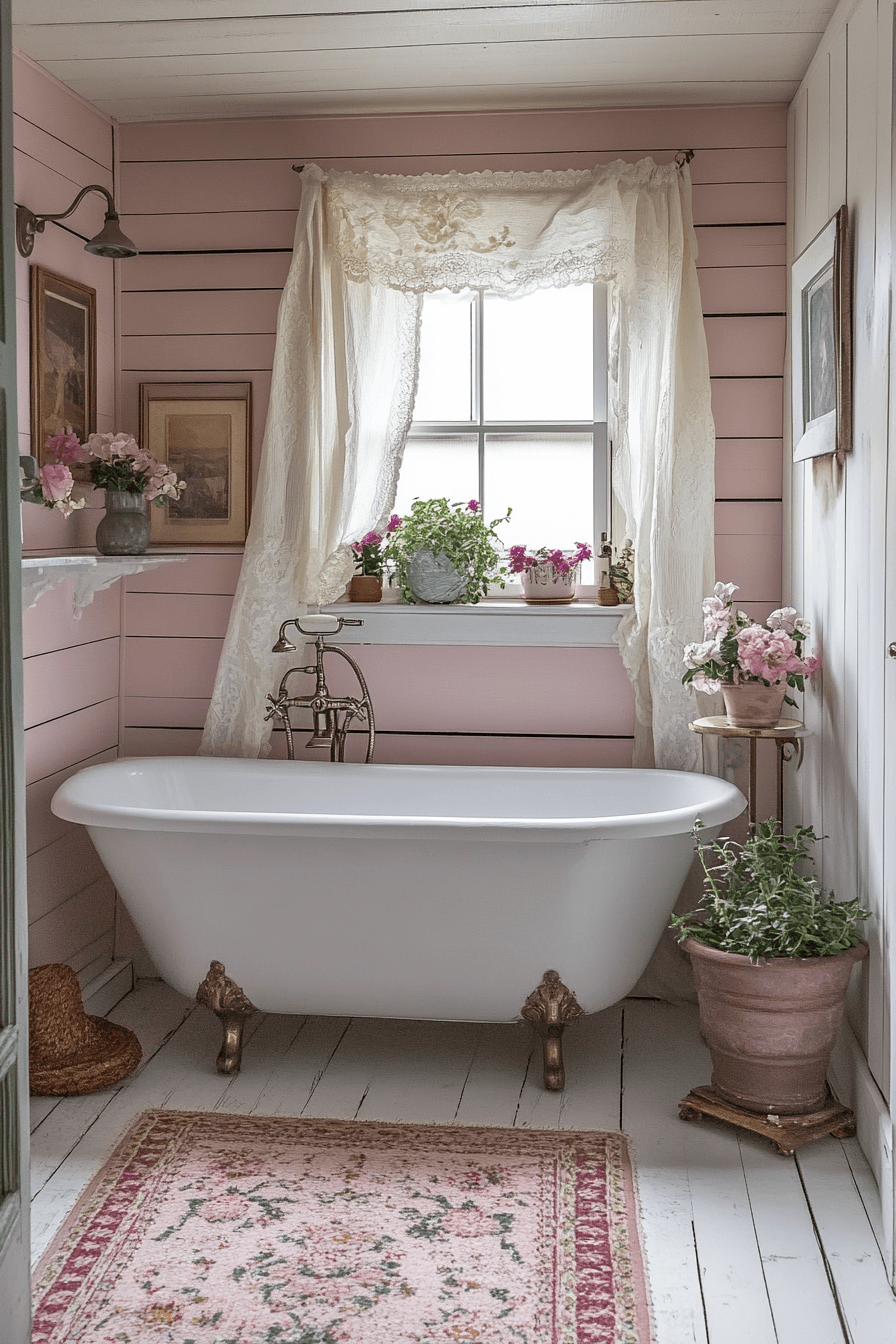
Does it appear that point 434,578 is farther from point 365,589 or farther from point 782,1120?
point 782,1120

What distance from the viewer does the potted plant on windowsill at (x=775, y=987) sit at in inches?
97.7

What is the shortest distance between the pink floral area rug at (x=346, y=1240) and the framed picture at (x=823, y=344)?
165cm

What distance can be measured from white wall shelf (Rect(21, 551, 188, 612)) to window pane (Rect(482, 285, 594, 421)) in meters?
1.09

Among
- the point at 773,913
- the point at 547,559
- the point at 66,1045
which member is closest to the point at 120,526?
the point at 547,559

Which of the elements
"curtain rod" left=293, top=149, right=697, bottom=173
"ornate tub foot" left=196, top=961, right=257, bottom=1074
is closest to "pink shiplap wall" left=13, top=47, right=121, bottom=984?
"ornate tub foot" left=196, top=961, right=257, bottom=1074

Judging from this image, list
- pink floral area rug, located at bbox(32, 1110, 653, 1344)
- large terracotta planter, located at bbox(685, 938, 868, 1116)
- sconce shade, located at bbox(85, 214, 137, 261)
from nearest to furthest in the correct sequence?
pink floral area rug, located at bbox(32, 1110, 653, 1344) → large terracotta planter, located at bbox(685, 938, 868, 1116) → sconce shade, located at bbox(85, 214, 137, 261)

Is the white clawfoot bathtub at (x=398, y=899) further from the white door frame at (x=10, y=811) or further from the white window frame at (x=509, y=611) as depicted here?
the white door frame at (x=10, y=811)

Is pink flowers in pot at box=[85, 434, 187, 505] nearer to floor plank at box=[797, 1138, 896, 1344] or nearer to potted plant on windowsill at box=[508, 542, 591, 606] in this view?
potted plant on windowsill at box=[508, 542, 591, 606]

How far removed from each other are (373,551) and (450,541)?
251 mm

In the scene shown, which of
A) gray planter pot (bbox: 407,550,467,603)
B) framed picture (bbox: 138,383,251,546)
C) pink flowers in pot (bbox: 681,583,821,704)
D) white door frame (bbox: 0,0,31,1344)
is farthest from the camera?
framed picture (bbox: 138,383,251,546)

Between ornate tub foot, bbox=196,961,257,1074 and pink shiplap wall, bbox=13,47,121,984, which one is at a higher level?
pink shiplap wall, bbox=13,47,121,984

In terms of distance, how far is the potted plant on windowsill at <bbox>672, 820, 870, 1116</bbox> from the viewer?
248 cm

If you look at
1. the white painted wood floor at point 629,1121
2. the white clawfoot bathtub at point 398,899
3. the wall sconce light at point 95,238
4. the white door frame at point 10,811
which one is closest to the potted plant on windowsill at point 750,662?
the white clawfoot bathtub at point 398,899

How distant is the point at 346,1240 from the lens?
219 cm
